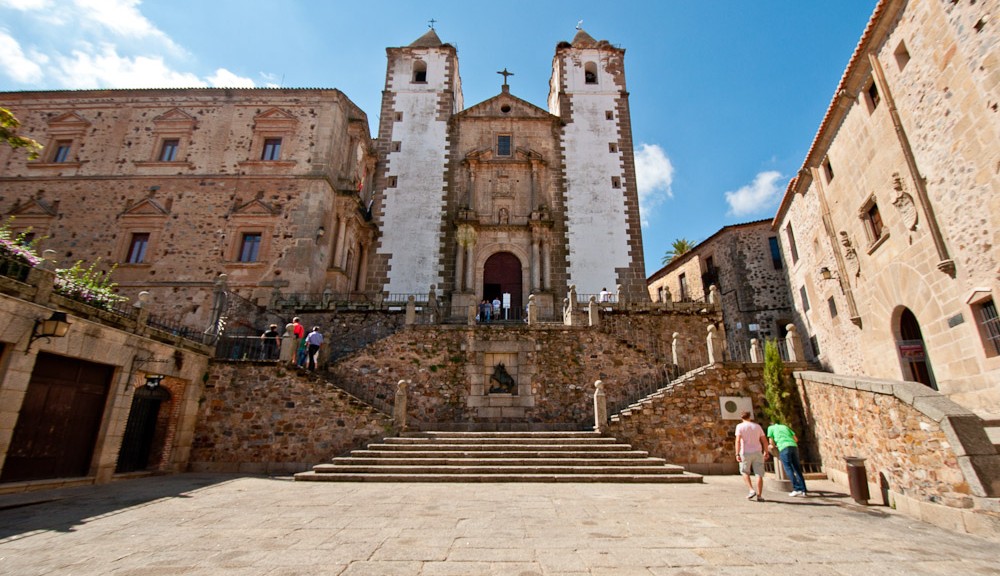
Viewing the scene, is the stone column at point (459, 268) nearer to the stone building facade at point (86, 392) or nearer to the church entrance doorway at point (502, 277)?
the church entrance doorway at point (502, 277)

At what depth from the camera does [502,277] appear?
72.4 feet

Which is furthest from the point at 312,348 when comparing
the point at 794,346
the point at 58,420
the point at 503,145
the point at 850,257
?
the point at 850,257

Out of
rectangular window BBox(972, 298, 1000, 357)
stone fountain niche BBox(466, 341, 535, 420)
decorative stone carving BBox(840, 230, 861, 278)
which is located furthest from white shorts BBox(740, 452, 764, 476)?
decorative stone carving BBox(840, 230, 861, 278)

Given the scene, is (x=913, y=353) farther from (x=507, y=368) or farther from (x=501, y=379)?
(x=501, y=379)

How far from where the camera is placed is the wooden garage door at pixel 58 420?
27.9 feet

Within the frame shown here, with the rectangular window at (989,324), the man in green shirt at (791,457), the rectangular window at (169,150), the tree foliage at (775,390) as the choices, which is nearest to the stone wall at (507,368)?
the tree foliage at (775,390)

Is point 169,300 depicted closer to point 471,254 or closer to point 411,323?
point 411,323

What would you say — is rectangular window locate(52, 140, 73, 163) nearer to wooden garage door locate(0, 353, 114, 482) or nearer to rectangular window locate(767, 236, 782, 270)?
wooden garage door locate(0, 353, 114, 482)

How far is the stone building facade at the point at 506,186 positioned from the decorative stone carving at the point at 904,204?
11323 millimetres

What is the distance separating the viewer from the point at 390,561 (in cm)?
435

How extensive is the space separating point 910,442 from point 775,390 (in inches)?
183

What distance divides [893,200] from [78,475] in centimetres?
1971

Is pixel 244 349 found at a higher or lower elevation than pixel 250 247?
lower

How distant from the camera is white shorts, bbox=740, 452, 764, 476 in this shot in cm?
784
